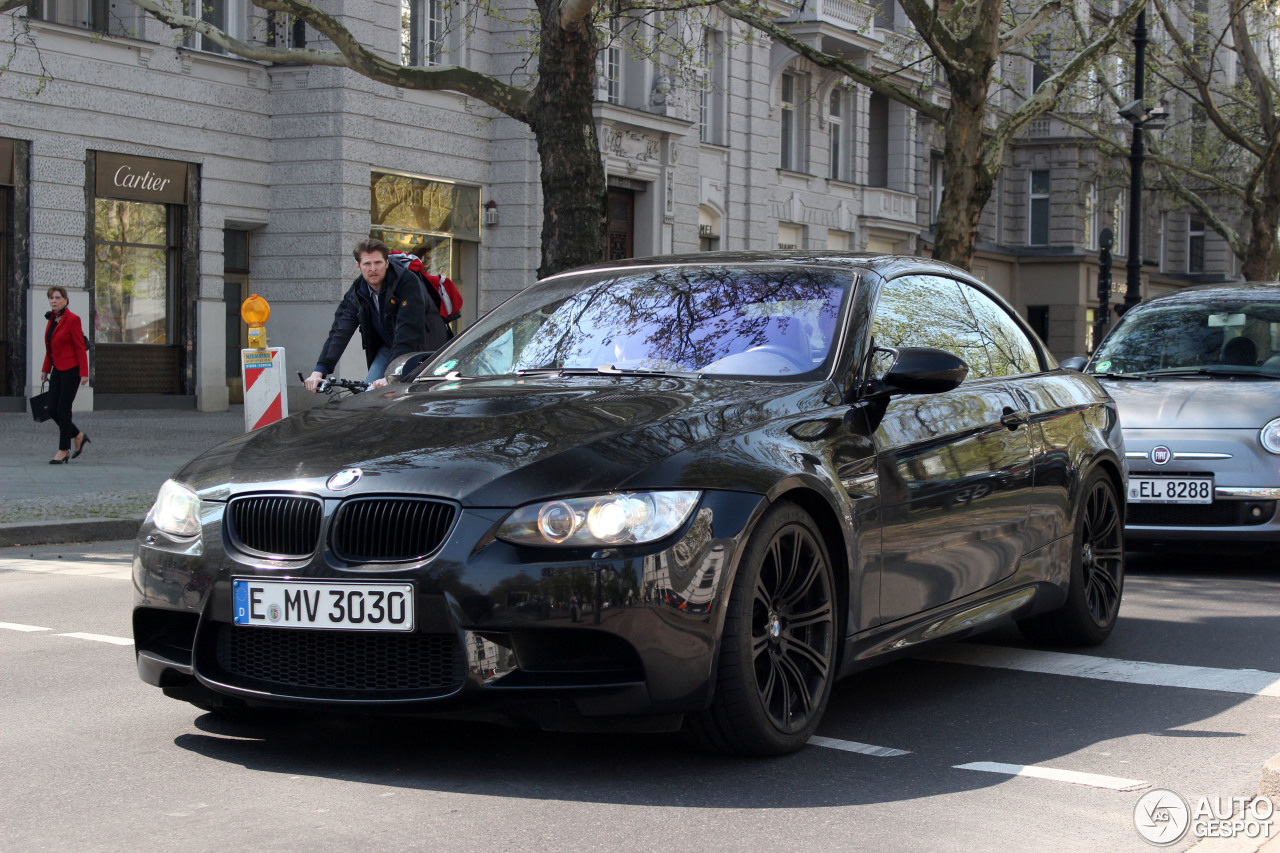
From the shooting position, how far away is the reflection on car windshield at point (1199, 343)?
33.2 feet

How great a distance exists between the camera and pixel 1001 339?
22.0 ft

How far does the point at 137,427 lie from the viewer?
21.2 m

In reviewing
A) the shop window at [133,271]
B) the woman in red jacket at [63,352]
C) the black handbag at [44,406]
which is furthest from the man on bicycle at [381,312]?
the shop window at [133,271]

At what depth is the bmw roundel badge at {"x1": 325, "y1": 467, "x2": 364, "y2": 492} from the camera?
14.2 feet

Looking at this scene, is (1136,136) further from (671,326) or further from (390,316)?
(671,326)

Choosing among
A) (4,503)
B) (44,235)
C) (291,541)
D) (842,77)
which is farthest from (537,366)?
(842,77)

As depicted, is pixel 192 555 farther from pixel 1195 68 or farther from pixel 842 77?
pixel 842 77

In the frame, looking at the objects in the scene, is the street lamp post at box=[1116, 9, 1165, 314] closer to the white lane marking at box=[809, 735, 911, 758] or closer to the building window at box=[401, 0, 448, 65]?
the building window at box=[401, 0, 448, 65]

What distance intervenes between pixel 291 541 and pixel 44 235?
19.6 m

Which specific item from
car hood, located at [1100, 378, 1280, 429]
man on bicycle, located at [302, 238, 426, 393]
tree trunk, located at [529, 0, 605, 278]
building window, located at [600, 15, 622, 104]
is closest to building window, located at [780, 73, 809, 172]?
Answer: building window, located at [600, 15, 622, 104]

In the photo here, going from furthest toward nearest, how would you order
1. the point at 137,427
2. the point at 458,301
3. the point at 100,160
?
the point at 100,160
the point at 137,427
the point at 458,301

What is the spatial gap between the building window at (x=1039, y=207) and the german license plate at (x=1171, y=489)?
4216 cm

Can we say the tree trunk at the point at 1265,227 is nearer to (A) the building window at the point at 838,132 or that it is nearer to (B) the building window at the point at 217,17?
(A) the building window at the point at 838,132

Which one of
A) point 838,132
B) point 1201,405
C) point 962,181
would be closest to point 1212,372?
point 1201,405
